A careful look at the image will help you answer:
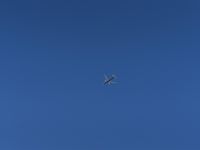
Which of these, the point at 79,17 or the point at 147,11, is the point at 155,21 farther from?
the point at 79,17

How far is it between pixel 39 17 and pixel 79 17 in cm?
38

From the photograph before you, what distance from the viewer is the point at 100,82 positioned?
3875 millimetres

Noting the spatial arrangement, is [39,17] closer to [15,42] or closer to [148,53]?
[15,42]

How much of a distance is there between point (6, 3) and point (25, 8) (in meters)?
0.19

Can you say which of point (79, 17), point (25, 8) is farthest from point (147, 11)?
point (25, 8)

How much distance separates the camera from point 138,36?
3.93 m

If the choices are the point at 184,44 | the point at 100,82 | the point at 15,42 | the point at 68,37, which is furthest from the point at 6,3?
the point at 184,44

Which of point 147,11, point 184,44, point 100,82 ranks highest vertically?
point 147,11

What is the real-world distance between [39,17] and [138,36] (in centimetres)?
95

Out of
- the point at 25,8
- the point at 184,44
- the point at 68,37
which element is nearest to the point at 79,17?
the point at 68,37

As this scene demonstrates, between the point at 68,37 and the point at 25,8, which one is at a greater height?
the point at 25,8

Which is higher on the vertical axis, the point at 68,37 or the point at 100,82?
the point at 68,37

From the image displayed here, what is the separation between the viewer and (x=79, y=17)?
3965 mm

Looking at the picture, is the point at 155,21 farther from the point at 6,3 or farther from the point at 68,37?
the point at 6,3
